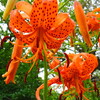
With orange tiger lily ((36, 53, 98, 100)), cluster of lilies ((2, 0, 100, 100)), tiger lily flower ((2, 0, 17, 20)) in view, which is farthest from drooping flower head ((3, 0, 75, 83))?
orange tiger lily ((36, 53, 98, 100))

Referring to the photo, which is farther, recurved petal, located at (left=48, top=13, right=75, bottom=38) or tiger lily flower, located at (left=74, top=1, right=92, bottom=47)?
recurved petal, located at (left=48, top=13, right=75, bottom=38)

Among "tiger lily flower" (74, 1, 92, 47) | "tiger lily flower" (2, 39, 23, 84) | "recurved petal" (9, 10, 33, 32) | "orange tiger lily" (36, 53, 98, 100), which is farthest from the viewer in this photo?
"orange tiger lily" (36, 53, 98, 100)

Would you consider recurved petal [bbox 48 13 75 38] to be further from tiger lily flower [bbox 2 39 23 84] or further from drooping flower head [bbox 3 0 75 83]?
tiger lily flower [bbox 2 39 23 84]

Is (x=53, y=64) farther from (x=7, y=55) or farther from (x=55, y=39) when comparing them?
(x=7, y=55)

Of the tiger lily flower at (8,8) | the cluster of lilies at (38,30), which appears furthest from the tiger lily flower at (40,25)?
the tiger lily flower at (8,8)

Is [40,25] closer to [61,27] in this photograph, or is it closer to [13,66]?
[61,27]

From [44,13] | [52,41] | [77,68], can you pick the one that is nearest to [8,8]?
[44,13]

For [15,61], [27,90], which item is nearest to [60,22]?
[15,61]

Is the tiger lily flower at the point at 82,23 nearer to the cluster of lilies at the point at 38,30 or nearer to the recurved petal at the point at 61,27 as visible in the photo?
the cluster of lilies at the point at 38,30
